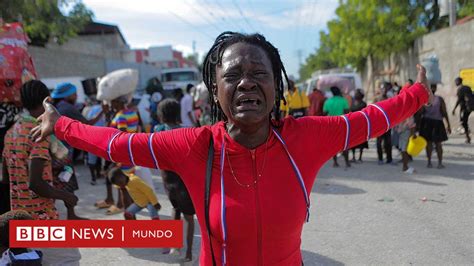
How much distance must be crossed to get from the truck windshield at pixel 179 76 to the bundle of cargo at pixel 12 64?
20595 millimetres

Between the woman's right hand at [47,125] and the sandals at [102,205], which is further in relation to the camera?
the sandals at [102,205]

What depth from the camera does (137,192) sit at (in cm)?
492

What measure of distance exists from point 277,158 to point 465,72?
1331 cm

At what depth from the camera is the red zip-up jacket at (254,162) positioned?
5.78 feet

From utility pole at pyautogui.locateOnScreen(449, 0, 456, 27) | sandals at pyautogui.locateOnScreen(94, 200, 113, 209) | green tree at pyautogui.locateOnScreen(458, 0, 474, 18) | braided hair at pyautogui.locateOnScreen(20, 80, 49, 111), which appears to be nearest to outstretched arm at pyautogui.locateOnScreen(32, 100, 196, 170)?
braided hair at pyautogui.locateOnScreen(20, 80, 49, 111)

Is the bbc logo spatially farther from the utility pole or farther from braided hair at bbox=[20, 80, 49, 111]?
the utility pole

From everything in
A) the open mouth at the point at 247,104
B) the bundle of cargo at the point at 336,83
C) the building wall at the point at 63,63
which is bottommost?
the open mouth at the point at 247,104

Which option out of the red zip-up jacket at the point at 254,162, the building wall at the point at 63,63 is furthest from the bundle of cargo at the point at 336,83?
the building wall at the point at 63,63

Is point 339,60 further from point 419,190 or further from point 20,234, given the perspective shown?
point 20,234

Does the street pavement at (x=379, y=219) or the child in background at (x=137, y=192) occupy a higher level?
the child in background at (x=137, y=192)

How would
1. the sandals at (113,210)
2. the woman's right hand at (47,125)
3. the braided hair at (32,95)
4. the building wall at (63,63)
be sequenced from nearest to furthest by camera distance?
the woman's right hand at (47,125) < the braided hair at (32,95) < the sandals at (113,210) < the building wall at (63,63)

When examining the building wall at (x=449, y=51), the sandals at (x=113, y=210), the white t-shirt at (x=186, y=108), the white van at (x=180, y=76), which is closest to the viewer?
the sandals at (x=113, y=210)

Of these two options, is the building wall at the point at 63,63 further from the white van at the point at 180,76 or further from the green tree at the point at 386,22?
the green tree at the point at 386,22

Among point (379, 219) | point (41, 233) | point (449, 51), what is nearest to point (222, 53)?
point (41, 233)
